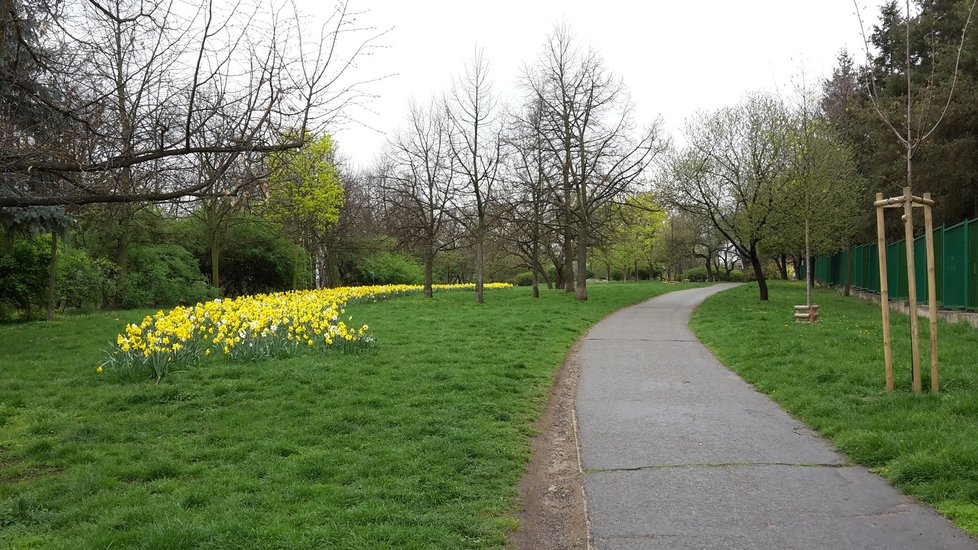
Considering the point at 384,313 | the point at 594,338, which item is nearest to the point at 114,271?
the point at 384,313

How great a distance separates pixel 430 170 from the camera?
84.7 ft

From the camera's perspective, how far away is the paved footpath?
3.69 m

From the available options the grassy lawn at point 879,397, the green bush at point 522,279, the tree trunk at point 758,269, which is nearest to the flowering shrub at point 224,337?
the grassy lawn at point 879,397

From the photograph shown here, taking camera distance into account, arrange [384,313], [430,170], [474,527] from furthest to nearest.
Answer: [430,170] < [384,313] < [474,527]

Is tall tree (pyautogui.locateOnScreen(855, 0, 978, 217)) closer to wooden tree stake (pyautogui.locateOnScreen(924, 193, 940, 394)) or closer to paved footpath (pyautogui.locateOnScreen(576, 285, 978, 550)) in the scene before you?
wooden tree stake (pyautogui.locateOnScreen(924, 193, 940, 394))

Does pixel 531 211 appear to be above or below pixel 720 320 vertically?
above

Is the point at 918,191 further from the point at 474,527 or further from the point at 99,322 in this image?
the point at 99,322

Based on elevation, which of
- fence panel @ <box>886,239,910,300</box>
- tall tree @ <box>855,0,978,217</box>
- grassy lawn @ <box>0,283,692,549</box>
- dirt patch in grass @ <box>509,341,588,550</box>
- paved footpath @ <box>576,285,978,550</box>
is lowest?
dirt patch in grass @ <box>509,341,588,550</box>

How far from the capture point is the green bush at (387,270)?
3812 cm

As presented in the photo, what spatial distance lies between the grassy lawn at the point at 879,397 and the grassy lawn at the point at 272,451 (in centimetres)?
284

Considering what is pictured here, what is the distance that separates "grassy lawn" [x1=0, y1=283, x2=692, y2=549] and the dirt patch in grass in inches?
5.6

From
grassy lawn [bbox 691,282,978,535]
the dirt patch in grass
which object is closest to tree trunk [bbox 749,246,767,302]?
grassy lawn [bbox 691,282,978,535]

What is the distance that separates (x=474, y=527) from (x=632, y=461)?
6.16ft

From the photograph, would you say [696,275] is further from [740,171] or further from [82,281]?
[82,281]
